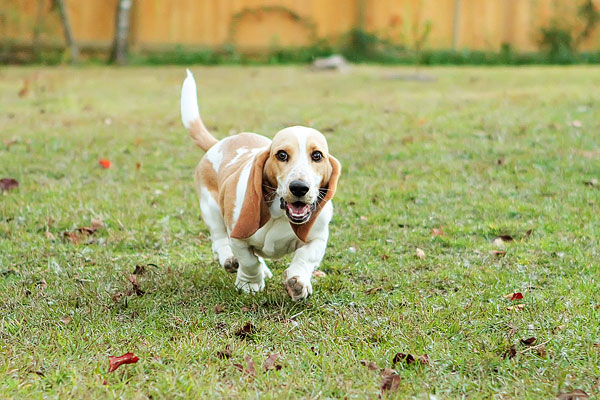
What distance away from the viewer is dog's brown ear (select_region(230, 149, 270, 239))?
3855mm

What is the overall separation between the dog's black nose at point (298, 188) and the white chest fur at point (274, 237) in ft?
1.36

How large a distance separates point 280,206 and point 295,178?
30cm

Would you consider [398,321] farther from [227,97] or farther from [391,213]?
[227,97]

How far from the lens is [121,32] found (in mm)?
15555

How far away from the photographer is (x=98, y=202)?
20.0 feet

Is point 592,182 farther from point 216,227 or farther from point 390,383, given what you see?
point 390,383

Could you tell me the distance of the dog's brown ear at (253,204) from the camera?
3.86 meters

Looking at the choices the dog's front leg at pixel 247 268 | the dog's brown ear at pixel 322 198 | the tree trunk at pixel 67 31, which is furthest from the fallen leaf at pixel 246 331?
the tree trunk at pixel 67 31

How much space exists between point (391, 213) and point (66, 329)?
2.88 m

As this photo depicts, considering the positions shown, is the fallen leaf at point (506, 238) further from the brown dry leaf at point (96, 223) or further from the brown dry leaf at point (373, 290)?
the brown dry leaf at point (96, 223)

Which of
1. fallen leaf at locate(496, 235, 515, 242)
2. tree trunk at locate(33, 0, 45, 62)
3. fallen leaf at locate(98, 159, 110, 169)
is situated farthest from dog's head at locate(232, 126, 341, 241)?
tree trunk at locate(33, 0, 45, 62)

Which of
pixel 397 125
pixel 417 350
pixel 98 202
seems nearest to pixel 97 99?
pixel 397 125

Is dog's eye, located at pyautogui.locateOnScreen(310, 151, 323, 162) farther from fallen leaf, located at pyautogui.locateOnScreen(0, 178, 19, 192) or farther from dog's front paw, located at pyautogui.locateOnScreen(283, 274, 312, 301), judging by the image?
fallen leaf, located at pyautogui.locateOnScreen(0, 178, 19, 192)

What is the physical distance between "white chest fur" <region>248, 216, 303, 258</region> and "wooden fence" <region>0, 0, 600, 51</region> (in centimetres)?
1224
